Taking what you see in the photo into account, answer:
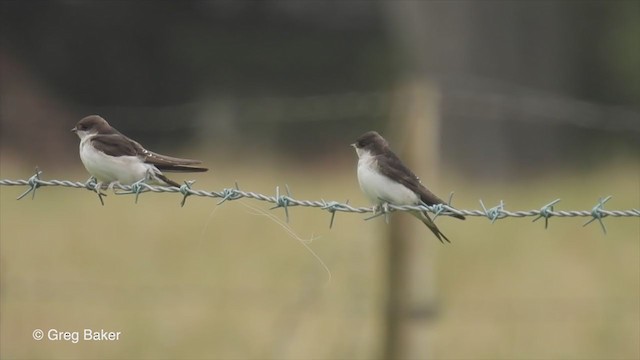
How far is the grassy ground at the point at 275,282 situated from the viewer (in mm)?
7277

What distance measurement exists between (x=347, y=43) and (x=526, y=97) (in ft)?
26.0

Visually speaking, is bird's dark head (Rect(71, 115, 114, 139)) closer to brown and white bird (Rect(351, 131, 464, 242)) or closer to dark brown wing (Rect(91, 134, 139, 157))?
dark brown wing (Rect(91, 134, 139, 157))

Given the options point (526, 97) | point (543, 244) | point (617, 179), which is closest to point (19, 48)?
point (526, 97)

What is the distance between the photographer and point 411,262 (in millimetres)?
5172

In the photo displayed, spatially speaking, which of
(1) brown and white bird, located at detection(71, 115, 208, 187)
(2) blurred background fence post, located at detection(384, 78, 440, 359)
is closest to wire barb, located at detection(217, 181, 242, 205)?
(1) brown and white bird, located at detection(71, 115, 208, 187)

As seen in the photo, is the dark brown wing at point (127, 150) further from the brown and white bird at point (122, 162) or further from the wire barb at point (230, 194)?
the wire barb at point (230, 194)

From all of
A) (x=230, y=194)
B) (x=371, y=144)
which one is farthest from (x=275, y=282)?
(x=230, y=194)

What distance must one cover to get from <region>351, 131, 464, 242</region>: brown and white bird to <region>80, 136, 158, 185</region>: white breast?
885mm

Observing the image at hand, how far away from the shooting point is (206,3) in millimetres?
30219

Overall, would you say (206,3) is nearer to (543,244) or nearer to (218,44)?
(218,44)

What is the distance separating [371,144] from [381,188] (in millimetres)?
280

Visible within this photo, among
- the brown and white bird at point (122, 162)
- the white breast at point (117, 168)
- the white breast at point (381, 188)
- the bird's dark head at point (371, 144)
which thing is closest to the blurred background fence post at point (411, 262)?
the bird's dark head at point (371, 144)

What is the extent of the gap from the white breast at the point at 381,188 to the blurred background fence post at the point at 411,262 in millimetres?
462

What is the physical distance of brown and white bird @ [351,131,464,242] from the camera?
4637 millimetres
